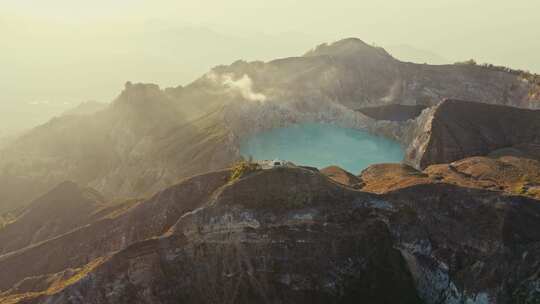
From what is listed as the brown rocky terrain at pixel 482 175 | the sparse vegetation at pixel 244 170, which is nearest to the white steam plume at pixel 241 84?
the brown rocky terrain at pixel 482 175

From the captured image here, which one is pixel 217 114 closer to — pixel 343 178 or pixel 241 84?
pixel 241 84

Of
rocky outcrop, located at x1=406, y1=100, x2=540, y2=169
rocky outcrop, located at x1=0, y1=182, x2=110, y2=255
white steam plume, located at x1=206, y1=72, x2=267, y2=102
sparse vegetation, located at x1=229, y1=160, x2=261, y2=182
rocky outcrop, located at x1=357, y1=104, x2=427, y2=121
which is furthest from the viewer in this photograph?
white steam plume, located at x1=206, y1=72, x2=267, y2=102

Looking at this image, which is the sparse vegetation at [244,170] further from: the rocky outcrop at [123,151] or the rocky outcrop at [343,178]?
the rocky outcrop at [123,151]

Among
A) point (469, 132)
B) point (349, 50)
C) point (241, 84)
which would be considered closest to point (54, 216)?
point (241, 84)

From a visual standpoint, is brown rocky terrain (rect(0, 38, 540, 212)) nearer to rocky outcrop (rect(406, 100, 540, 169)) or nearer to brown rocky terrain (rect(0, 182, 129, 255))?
brown rocky terrain (rect(0, 182, 129, 255))

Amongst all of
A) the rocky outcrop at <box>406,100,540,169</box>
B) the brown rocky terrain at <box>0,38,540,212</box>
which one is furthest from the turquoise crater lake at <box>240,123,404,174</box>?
the rocky outcrop at <box>406,100,540,169</box>

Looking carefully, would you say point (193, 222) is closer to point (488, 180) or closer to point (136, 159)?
point (488, 180)
